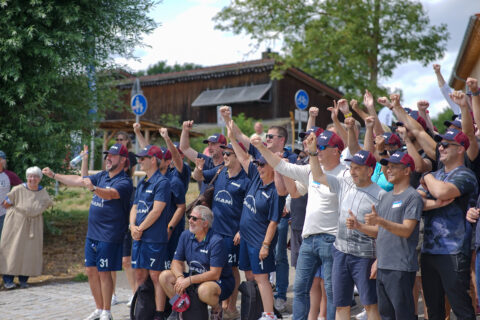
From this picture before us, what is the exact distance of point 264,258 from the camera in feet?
21.6

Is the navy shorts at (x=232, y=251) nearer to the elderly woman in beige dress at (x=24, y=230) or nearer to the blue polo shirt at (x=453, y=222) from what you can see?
the blue polo shirt at (x=453, y=222)

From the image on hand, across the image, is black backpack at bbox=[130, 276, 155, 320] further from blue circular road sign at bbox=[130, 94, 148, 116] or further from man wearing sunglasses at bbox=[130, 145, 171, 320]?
blue circular road sign at bbox=[130, 94, 148, 116]

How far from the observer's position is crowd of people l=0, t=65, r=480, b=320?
16.3ft

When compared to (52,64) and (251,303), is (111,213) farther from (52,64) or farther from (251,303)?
(52,64)

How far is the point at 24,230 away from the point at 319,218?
20.7 ft

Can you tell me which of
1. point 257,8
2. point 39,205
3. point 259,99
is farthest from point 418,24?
point 39,205

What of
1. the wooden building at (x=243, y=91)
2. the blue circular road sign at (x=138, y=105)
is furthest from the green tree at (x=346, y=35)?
the blue circular road sign at (x=138, y=105)

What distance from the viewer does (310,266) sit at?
577 centimetres

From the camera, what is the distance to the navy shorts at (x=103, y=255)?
7.30 meters

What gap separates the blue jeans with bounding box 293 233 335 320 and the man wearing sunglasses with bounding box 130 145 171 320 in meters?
1.93

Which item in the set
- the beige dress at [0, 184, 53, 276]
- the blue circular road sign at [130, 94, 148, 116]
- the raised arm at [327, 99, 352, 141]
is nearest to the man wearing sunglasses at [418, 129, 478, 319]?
the raised arm at [327, 99, 352, 141]

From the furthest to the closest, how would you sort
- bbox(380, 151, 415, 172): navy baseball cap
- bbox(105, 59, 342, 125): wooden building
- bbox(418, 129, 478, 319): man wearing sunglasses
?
1. bbox(105, 59, 342, 125): wooden building
2. bbox(380, 151, 415, 172): navy baseball cap
3. bbox(418, 129, 478, 319): man wearing sunglasses

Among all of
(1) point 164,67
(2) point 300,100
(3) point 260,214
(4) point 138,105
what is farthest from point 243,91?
(1) point 164,67

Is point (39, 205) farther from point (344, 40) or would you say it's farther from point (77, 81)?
point (344, 40)
